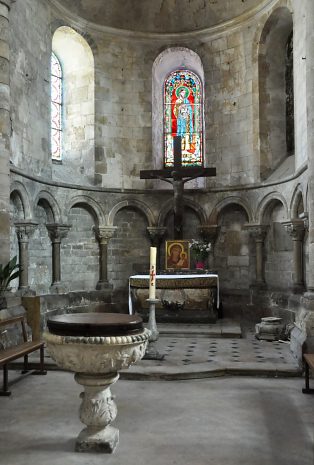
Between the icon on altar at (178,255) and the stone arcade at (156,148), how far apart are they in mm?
701

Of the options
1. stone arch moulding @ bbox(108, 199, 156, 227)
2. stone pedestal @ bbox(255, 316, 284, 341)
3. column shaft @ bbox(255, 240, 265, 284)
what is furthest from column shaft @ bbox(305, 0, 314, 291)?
stone arch moulding @ bbox(108, 199, 156, 227)

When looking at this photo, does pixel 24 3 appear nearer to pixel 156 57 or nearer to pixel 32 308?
pixel 156 57

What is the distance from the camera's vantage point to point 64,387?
19.4 feet

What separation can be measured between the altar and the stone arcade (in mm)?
293

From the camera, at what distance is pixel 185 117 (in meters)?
13.7

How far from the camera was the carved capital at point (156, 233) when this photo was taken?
12.6 metres

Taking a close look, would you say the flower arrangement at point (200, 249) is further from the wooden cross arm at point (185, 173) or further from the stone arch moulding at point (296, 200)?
the stone arch moulding at point (296, 200)

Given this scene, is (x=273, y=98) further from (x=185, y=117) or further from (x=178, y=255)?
(x=178, y=255)

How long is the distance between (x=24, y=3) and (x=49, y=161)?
3.24 metres

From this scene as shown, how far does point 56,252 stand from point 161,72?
583cm

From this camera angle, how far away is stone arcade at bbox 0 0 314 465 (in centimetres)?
1006

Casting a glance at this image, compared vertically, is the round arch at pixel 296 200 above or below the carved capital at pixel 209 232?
above

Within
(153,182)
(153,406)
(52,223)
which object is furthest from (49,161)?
(153,406)

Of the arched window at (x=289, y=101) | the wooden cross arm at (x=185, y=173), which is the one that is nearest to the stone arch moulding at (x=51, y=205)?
the wooden cross arm at (x=185, y=173)
